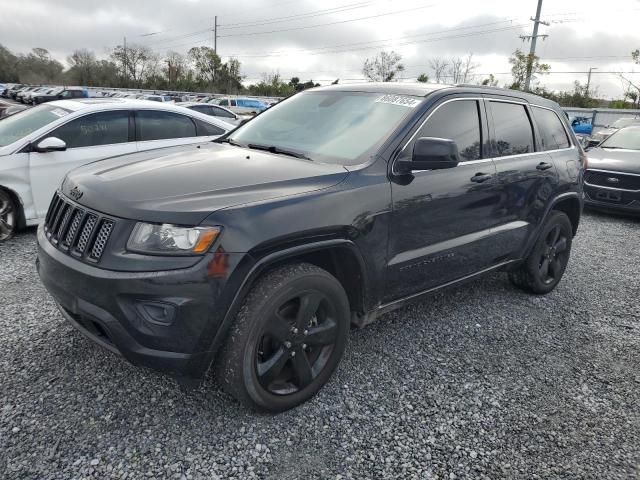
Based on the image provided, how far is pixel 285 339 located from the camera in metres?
2.58

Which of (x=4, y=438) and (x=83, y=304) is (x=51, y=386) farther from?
(x=83, y=304)

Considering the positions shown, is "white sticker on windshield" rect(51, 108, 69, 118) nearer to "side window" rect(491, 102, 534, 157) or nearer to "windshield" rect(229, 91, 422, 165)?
"windshield" rect(229, 91, 422, 165)

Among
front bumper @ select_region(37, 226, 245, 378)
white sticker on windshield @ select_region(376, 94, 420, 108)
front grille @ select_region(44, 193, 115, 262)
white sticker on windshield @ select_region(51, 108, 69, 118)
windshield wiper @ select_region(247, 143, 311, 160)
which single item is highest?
white sticker on windshield @ select_region(376, 94, 420, 108)

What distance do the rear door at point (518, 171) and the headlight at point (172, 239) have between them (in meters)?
2.37

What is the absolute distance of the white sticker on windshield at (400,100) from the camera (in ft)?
10.7

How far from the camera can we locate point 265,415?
2.68 m

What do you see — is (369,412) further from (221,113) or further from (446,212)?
(221,113)

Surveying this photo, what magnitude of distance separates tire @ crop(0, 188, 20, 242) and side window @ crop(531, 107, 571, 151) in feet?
17.2

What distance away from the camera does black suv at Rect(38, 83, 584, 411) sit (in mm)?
2260

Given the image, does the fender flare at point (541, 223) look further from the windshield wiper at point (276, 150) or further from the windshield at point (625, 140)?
the windshield at point (625, 140)

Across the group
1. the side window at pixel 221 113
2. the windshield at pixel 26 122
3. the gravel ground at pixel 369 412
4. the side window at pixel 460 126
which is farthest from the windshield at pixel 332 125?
the side window at pixel 221 113

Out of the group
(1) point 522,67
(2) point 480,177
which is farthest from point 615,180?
(1) point 522,67

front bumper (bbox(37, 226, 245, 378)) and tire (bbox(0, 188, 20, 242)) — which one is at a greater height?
front bumper (bbox(37, 226, 245, 378))

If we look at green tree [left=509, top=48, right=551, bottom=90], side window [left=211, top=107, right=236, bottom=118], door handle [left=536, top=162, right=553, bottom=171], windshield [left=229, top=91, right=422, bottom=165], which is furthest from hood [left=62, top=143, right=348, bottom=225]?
green tree [left=509, top=48, right=551, bottom=90]
